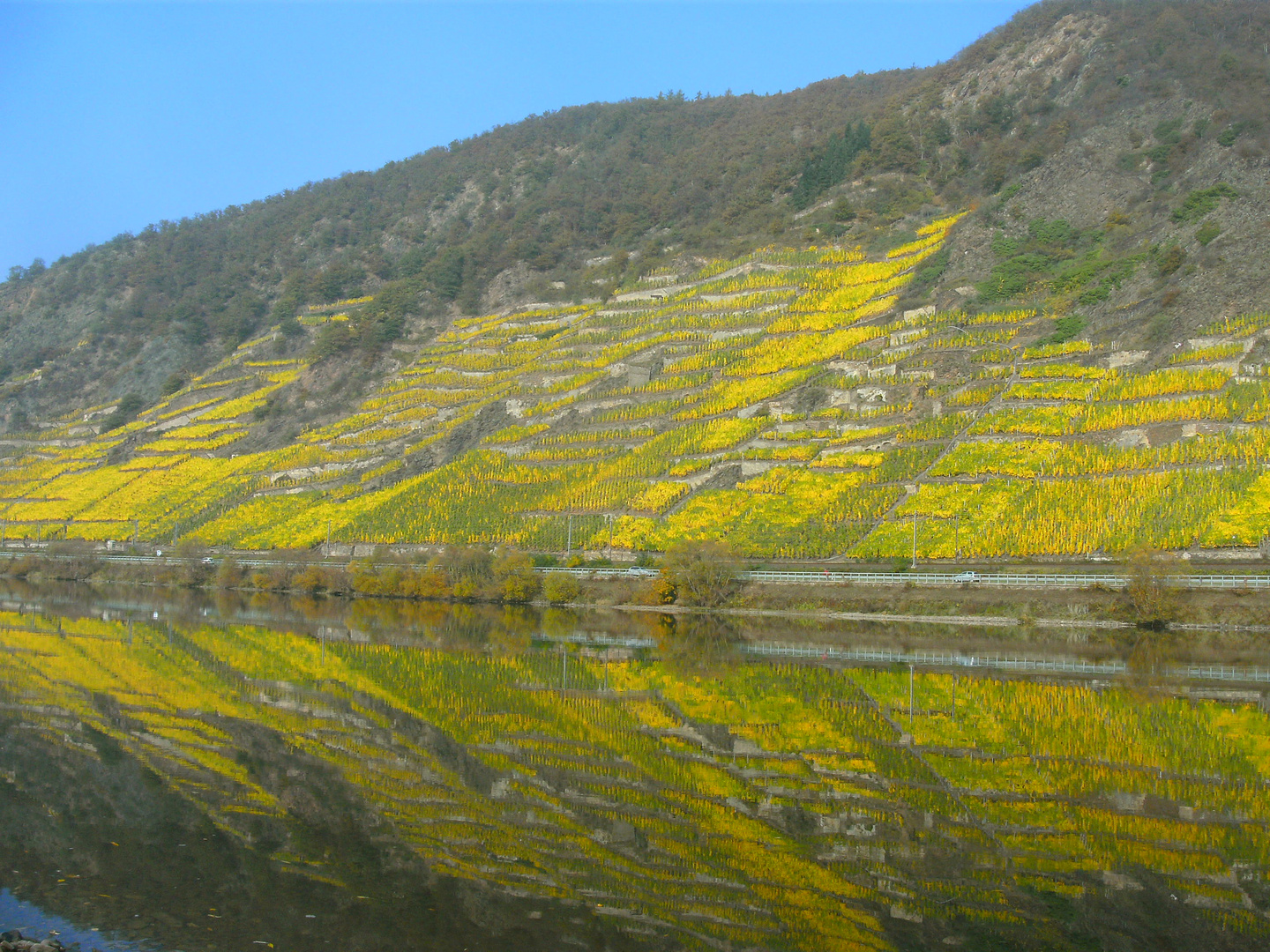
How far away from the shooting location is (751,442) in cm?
5691

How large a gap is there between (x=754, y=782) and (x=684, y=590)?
31.0 meters

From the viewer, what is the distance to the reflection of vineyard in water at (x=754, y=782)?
12812mm

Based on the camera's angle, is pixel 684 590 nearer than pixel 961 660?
No

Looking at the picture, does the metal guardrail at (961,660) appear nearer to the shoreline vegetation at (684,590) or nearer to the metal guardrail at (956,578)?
the shoreline vegetation at (684,590)

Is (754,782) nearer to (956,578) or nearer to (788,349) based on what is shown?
(956,578)

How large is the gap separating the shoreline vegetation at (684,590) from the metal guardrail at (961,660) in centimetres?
660

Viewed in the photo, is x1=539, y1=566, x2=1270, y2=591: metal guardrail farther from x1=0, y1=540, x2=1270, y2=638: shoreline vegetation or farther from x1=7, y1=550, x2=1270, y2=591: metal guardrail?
x1=0, y1=540, x2=1270, y2=638: shoreline vegetation

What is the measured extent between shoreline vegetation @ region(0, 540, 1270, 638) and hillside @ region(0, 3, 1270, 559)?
2.55 m

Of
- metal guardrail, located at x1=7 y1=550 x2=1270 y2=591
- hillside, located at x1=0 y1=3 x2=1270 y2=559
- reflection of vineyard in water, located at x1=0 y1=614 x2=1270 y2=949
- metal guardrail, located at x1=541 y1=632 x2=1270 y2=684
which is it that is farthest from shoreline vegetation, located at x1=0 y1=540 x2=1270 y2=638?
reflection of vineyard in water, located at x1=0 y1=614 x2=1270 y2=949

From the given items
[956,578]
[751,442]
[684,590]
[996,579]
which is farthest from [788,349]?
[996,579]

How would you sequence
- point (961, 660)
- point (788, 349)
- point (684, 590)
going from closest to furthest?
point (961, 660)
point (684, 590)
point (788, 349)

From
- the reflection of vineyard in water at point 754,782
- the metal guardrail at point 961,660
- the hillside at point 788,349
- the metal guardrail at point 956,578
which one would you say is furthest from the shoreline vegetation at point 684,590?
the reflection of vineyard in water at point 754,782

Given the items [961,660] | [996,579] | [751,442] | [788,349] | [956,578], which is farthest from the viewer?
[788,349]

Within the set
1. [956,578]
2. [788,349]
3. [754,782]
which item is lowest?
[956,578]
